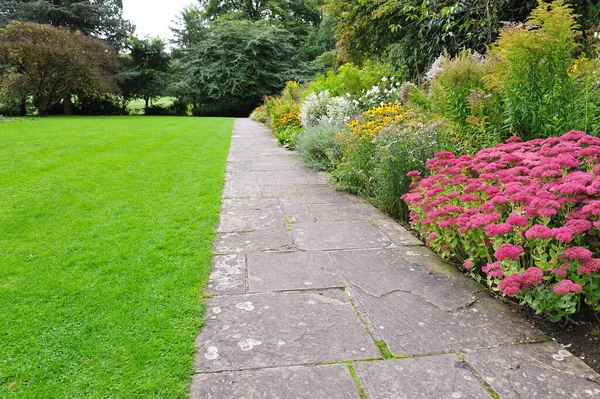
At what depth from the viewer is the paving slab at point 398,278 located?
221 cm

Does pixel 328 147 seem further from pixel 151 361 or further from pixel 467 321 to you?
pixel 151 361

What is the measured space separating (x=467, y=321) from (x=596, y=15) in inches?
229

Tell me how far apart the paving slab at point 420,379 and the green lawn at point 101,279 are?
0.73m

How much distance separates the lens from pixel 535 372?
158 cm

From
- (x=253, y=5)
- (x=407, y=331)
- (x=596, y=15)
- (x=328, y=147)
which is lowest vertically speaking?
(x=407, y=331)

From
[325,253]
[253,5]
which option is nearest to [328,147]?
[325,253]

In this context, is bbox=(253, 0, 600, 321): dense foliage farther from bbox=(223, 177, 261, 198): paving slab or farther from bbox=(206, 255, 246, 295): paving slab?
bbox=(206, 255, 246, 295): paving slab

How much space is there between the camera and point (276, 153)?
7.79 m

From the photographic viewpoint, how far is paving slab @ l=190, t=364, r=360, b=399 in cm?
147

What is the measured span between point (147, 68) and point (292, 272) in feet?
84.2

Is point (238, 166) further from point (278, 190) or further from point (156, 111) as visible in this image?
point (156, 111)

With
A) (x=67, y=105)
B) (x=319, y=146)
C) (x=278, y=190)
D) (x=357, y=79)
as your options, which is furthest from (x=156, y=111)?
(x=278, y=190)

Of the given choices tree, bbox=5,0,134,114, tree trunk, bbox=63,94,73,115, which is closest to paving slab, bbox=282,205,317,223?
tree, bbox=5,0,134,114

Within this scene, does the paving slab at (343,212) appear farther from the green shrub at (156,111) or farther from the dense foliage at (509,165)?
the green shrub at (156,111)
